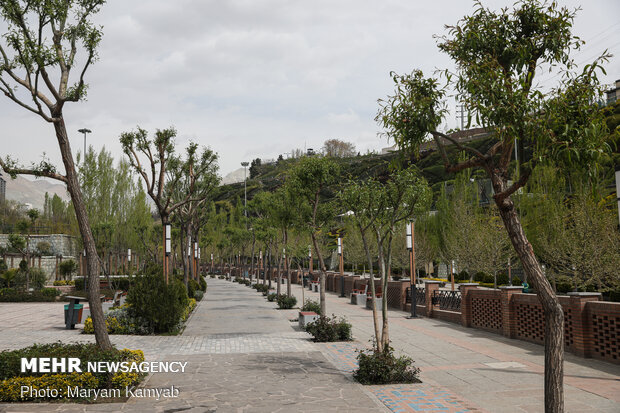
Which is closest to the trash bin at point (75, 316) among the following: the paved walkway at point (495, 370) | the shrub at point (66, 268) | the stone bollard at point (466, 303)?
the paved walkway at point (495, 370)

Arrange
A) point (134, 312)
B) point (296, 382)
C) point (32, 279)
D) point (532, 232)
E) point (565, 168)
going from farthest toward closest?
point (32, 279) → point (532, 232) → point (134, 312) → point (296, 382) → point (565, 168)

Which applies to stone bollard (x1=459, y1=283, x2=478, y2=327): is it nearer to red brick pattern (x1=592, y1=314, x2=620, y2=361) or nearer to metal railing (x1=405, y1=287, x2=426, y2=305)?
metal railing (x1=405, y1=287, x2=426, y2=305)

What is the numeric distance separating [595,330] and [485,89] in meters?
7.98

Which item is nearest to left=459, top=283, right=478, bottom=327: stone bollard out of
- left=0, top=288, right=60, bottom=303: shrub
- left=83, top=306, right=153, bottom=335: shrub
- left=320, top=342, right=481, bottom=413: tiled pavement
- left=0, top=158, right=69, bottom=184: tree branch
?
Answer: left=320, top=342, right=481, bottom=413: tiled pavement

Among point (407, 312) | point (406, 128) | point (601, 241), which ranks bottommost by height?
point (407, 312)

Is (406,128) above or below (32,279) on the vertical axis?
above

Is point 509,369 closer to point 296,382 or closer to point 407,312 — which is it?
point 296,382

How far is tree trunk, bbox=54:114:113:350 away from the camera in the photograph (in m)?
8.77

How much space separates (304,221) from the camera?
66.4ft

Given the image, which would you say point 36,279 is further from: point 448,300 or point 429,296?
point 448,300

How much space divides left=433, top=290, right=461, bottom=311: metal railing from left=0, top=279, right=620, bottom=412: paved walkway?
2.09 m

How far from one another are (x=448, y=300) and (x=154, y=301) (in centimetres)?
1145

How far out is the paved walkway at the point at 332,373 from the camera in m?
7.59

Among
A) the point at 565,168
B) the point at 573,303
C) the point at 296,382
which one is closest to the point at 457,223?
the point at 573,303
